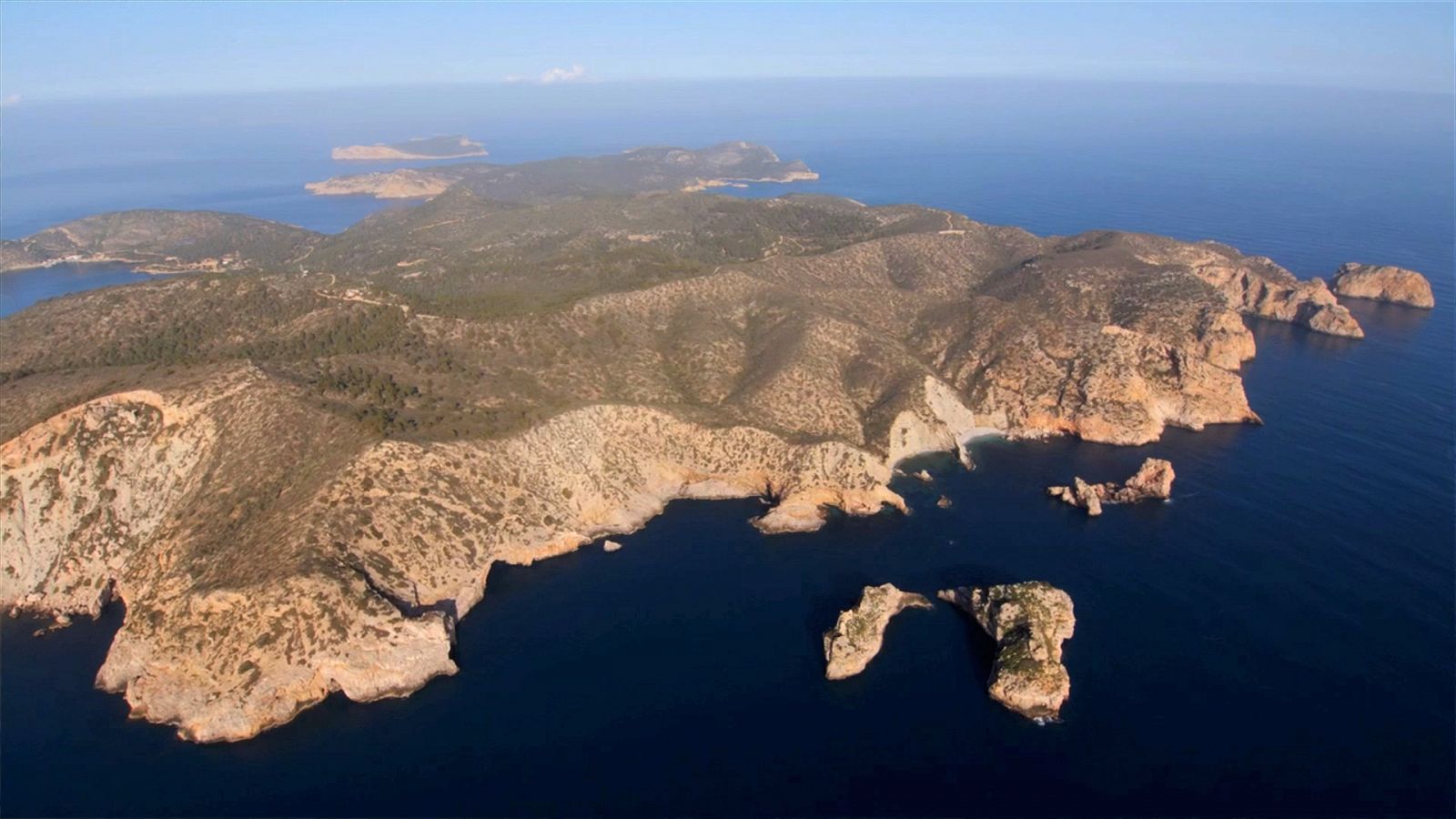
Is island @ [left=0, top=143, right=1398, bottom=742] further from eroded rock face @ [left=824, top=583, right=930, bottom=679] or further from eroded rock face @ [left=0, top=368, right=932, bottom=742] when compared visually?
eroded rock face @ [left=824, top=583, right=930, bottom=679]

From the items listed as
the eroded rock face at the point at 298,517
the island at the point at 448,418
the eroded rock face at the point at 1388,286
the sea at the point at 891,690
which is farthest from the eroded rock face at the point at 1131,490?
the eroded rock face at the point at 1388,286

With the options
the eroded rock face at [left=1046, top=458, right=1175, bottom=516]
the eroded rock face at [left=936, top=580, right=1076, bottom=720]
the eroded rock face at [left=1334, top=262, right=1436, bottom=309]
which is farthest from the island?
the eroded rock face at [left=1334, top=262, right=1436, bottom=309]

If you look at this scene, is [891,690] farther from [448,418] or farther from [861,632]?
[448,418]

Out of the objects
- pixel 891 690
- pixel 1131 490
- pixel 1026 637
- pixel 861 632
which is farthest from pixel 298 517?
pixel 1131 490

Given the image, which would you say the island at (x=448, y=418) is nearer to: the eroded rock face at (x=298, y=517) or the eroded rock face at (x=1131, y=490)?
the eroded rock face at (x=298, y=517)

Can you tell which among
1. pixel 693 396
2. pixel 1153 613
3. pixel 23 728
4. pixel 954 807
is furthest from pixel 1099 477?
pixel 23 728

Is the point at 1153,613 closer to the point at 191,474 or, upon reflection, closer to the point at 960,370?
the point at 960,370

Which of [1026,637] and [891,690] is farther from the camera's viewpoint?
[1026,637]
